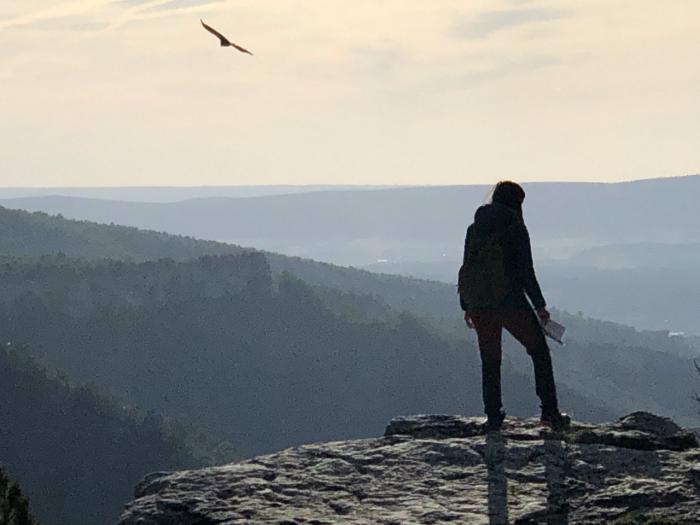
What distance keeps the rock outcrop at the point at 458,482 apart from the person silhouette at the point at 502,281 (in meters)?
1.05

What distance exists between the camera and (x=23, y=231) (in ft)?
593

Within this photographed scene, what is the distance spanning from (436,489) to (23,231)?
590 ft

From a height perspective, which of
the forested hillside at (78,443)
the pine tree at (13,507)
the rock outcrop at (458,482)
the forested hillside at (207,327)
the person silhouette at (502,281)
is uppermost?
the person silhouette at (502,281)

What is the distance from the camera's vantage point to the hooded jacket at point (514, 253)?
1138 centimetres

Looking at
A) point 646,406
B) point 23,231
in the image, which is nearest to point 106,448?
point 23,231

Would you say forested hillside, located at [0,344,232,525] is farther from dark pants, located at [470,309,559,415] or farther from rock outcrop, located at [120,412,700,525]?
rock outcrop, located at [120,412,700,525]

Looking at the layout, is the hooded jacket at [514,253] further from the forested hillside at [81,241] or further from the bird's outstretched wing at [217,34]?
the forested hillside at [81,241]

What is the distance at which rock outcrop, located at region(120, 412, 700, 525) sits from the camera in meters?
9.26

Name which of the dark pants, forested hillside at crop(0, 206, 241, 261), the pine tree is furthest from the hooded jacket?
forested hillside at crop(0, 206, 241, 261)

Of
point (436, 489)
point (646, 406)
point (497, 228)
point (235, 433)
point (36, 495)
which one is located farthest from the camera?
point (646, 406)

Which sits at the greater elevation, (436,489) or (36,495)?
(436,489)

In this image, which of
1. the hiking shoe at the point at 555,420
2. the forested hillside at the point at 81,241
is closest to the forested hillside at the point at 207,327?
the forested hillside at the point at 81,241

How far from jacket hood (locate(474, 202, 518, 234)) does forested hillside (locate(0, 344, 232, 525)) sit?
96453mm

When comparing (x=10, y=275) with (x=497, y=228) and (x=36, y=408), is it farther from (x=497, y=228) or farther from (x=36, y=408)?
(x=497, y=228)
